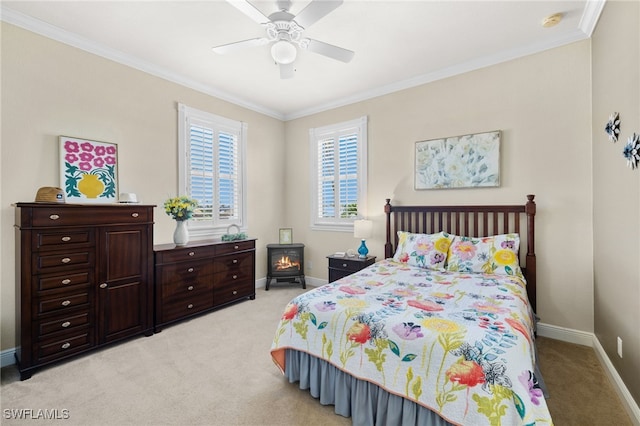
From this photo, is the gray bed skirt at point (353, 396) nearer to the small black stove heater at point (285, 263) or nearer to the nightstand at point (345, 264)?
the nightstand at point (345, 264)

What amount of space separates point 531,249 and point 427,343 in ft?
7.31

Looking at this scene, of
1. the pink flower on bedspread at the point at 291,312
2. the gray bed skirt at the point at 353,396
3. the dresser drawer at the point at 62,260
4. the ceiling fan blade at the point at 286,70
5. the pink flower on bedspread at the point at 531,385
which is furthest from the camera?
the ceiling fan blade at the point at 286,70

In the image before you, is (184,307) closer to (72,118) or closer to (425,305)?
(72,118)

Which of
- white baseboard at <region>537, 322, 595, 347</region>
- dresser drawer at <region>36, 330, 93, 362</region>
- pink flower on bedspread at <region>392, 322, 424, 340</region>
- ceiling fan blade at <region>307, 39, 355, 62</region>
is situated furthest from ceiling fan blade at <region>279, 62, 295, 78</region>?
white baseboard at <region>537, 322, 595, 347</region>

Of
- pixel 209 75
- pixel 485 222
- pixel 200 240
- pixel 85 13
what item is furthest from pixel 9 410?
pixel 485 222

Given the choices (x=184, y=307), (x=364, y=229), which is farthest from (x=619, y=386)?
(x=184, y=307)

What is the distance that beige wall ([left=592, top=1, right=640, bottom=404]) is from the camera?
6.04 feet

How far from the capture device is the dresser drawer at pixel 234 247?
3847 mm

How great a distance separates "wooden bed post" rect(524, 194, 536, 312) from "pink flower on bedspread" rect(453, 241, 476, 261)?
0.58 meters

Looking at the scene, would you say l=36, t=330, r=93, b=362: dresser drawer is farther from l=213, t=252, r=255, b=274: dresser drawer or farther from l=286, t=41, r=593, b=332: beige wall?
A: l=286, t=41, r=593, b=332: beige wall

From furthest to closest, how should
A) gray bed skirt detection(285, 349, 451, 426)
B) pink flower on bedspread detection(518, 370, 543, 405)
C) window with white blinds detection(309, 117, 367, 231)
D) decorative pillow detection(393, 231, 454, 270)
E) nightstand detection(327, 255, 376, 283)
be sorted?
1. window with white blinds detection(309, 117, 367, 231)
2. nightstand detection(327, 255, 376, 283)
3. decorative pillow detection(393, 231, 454, 270)
4. gray bed skirt detection(285, 349, 451, 426)
5. pink flower on bedspread detection(518, 370, 543, 405)

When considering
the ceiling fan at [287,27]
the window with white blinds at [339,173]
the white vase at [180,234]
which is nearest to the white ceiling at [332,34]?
the ceiling fan at [287,27]

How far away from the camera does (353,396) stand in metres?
1.85

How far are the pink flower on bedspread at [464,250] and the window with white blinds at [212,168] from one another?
3158 mm
